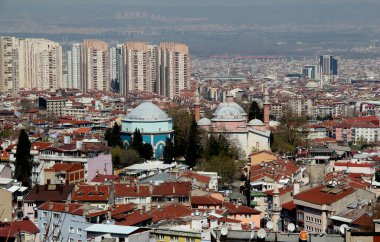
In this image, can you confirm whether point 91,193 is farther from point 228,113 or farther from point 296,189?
point 228,113

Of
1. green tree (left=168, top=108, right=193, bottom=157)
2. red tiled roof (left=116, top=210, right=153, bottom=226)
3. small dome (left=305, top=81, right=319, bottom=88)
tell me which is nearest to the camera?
red tiled roof (left=116, top=210, right=153, bottom=226)

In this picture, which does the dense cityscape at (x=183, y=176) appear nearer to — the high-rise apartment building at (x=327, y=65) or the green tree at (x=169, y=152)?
the green tree at (x=169, y=152)

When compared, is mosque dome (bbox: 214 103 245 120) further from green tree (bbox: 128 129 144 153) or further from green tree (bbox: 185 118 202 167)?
green tree (bbox: 128 129 144 153)

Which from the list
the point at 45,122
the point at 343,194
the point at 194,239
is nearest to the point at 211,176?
the point at 343,194

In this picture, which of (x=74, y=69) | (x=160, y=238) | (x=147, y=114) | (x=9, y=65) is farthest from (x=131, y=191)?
(x=74, y=69)

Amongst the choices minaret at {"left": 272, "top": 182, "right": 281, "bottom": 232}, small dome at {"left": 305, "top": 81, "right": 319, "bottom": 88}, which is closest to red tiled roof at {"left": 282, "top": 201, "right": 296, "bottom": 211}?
minaret at {"left": 272, "top": 182, "right": 281, "bottom": 232}

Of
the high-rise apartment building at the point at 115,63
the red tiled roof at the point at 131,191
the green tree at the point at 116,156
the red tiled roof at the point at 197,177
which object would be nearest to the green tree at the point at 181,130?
the green tree at the point at 116,156
